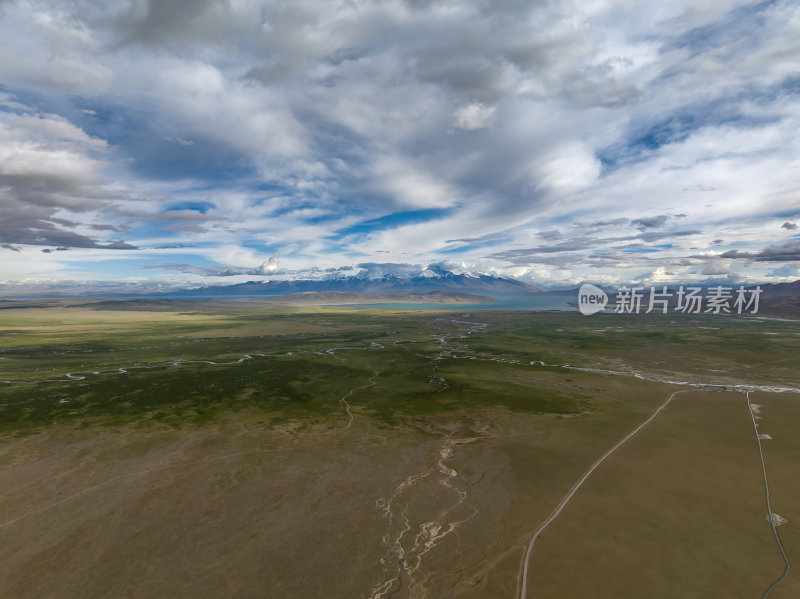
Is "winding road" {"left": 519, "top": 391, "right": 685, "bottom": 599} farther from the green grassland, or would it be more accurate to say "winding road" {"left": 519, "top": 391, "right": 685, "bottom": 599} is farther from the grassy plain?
the green grassland

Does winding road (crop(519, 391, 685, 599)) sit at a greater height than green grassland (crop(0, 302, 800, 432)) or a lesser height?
greater

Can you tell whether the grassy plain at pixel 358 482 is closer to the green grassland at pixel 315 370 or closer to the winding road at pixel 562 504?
the winding road at pixel 562 504

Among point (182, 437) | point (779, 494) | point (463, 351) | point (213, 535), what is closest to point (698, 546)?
point (779, 494)

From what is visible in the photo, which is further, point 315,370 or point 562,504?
point 315,370

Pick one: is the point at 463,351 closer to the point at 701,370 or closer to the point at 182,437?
the point at 701,370

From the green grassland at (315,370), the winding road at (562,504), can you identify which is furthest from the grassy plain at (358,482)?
the green grassland at (315,370)

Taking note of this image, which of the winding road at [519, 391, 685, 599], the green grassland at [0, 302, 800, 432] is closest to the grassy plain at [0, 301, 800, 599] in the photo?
the winding road at [519, 391, 685, 599]

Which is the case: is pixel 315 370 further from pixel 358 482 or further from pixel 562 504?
pixel 562 504

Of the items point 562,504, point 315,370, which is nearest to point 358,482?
point 562,504
